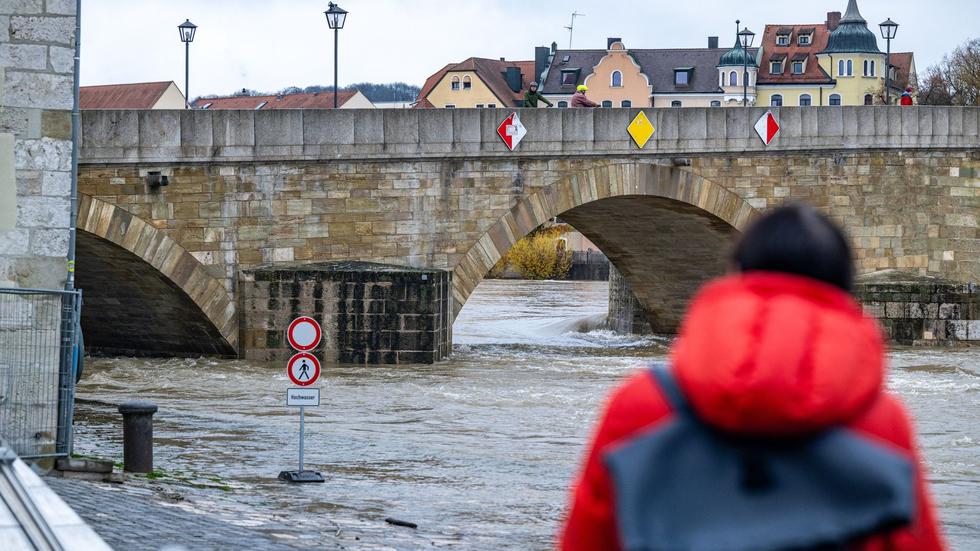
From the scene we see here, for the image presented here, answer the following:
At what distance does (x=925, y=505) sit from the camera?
6.86ft

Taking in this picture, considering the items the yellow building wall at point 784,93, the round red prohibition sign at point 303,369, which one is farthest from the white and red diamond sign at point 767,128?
the yellow building wall at point 784,93

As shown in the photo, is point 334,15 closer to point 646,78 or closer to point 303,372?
point 303,372

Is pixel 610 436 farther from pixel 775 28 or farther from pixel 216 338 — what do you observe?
pixel 775 28

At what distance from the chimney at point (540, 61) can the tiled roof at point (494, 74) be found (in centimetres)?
Answer: 36

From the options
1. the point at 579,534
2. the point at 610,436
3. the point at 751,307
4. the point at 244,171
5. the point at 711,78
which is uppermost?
the point at 711,78

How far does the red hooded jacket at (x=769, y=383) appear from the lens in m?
1.94

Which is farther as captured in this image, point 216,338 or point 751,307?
point 216,338

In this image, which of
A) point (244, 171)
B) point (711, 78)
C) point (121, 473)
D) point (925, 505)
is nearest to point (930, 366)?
point (244, 171)

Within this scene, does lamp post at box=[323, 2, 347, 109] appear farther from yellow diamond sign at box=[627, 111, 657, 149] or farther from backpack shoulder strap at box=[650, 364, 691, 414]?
backpack shoulder strap at box=[650, 364, 691, 414]

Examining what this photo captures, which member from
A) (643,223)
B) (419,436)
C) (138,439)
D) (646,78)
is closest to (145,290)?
(419,436)

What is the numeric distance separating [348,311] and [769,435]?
16978 mm

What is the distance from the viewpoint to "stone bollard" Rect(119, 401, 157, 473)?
9.53 metres

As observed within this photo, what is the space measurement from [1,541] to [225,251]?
565 inches

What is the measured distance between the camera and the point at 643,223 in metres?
23.5
